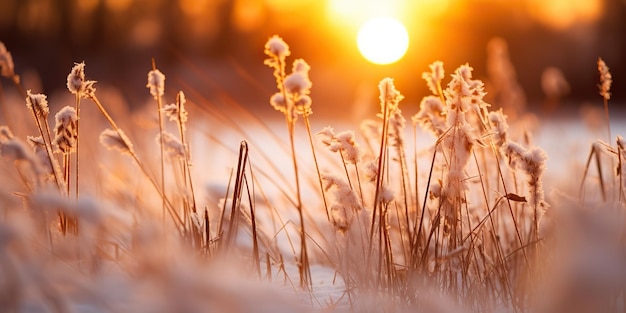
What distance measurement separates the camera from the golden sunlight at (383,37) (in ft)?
39.6

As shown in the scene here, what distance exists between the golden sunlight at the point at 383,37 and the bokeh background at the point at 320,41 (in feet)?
4.30

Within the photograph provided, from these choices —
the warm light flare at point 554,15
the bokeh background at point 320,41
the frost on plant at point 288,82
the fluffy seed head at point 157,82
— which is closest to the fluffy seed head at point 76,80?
the fluffy seed head at point 157,82

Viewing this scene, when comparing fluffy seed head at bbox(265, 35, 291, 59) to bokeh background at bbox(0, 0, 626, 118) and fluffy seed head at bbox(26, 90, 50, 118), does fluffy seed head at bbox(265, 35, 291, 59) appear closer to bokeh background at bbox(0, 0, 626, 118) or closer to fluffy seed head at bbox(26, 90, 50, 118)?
fluffy seed head at bbox(26, 90, 50, 118)

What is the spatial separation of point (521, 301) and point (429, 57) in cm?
1627

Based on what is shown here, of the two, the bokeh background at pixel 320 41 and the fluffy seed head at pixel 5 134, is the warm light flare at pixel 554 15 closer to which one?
the bokeh background at pixel 320 41

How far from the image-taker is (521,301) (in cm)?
155

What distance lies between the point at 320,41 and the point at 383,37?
7.02 m

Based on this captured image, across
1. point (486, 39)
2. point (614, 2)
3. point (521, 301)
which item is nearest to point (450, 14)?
point (486, 39)

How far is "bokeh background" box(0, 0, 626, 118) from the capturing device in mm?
16547

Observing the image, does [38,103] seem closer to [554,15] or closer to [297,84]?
[297,84]

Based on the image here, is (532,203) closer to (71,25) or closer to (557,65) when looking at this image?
(557,65)

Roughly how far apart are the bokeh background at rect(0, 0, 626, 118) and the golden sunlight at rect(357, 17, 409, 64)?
1311 mm

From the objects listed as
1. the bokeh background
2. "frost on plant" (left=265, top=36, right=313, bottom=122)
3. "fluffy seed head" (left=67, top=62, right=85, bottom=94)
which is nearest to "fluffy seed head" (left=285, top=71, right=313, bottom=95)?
"frost on plant" (left=265, top=36, right=313, bottom=122)

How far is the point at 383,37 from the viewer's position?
39.2 ft
